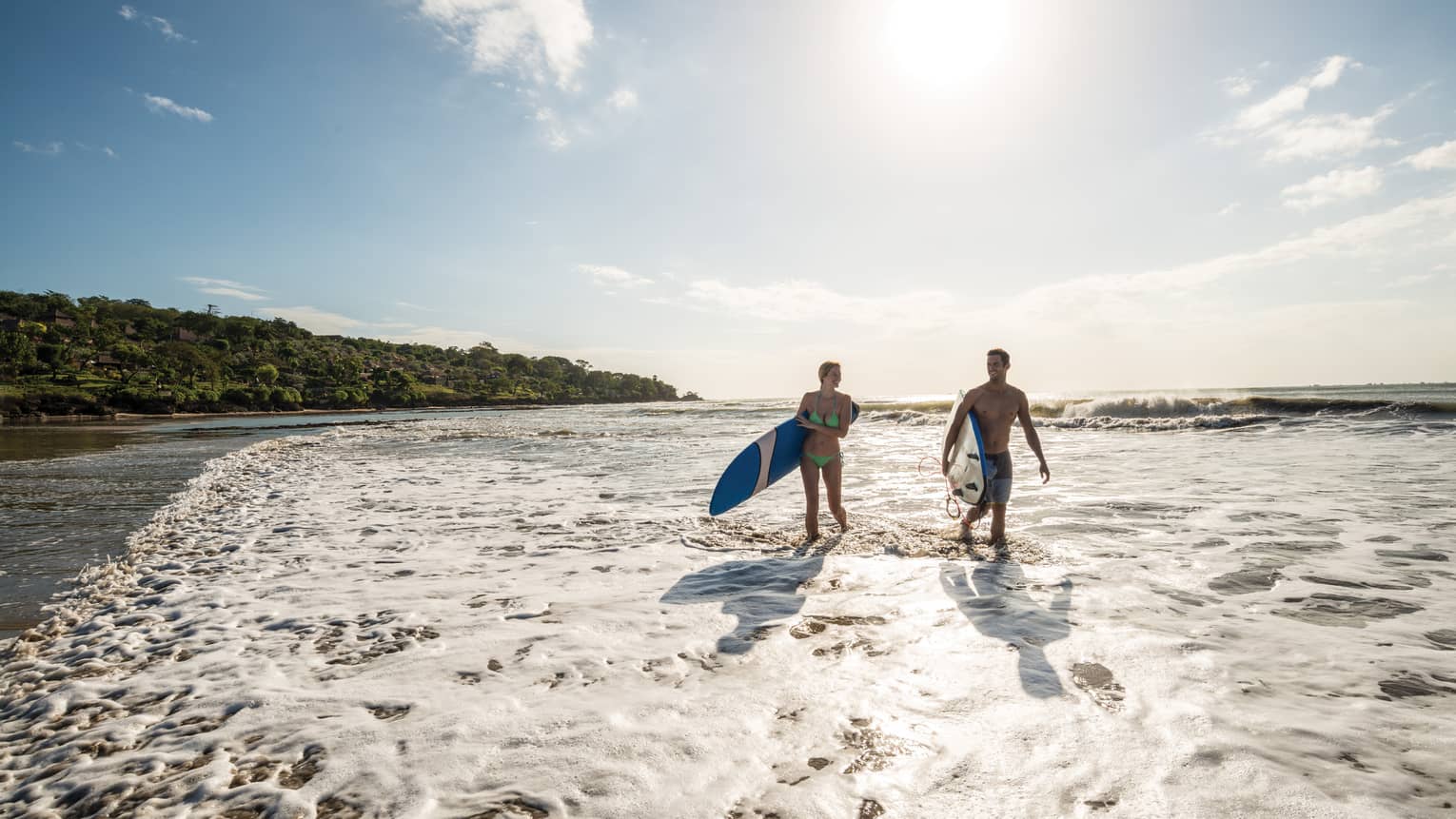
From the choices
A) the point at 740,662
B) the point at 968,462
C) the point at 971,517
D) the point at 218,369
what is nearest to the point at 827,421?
the point at 968,462

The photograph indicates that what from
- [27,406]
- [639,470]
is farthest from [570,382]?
[639,470]

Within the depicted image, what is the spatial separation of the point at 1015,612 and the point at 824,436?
311 cm

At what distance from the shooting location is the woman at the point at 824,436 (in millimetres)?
7191

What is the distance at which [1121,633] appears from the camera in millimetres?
4254

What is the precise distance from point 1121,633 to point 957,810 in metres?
2.61

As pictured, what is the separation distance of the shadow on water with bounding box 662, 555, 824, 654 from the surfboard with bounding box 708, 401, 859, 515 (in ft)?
5.48

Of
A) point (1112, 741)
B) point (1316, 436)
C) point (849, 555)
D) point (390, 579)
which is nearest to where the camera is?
point (1112, 741)

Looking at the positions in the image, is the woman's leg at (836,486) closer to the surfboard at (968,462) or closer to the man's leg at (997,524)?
the surfboard at (968,462)

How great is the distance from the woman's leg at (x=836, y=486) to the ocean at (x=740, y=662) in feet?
0.85

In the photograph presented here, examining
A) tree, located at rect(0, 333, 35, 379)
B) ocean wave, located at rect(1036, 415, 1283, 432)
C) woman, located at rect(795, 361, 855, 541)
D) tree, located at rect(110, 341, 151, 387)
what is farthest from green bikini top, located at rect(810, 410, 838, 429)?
tree, located at rect(110, 341, 151, 387)

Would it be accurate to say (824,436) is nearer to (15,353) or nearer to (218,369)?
(15,353)

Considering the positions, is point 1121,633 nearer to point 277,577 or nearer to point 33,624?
point 277,577

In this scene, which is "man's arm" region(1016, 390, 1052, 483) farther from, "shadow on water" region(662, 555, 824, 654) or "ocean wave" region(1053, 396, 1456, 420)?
"ocean wave" region(1053, 396, 1456, 420)

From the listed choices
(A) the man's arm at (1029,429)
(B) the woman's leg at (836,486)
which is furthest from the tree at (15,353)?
(A) the man's arm at (1029,429)
